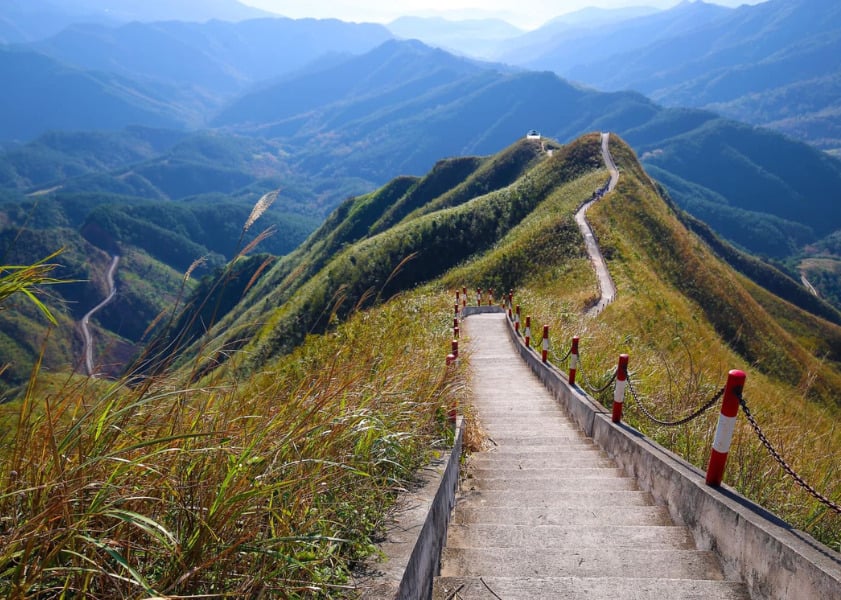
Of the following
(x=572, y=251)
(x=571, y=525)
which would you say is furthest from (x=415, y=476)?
(x=572, y=251)

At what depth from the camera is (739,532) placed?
131 inches

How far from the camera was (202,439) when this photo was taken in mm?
Result: 2662

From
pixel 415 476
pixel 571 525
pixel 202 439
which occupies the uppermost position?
pixel 202 439

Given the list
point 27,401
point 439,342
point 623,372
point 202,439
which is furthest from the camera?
point 439,342

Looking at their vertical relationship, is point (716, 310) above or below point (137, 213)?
above

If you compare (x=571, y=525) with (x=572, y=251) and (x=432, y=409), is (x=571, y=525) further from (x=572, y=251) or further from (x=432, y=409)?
(x=572, y=251)

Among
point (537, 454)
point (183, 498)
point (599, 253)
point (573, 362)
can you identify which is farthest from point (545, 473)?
point (599, 253)

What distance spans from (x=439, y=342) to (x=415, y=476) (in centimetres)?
499

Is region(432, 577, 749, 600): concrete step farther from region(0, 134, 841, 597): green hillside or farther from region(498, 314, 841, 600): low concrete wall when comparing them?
region(0, 134, 841, 597): green hillside

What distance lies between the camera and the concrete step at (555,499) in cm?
452

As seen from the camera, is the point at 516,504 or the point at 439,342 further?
the point at 439,342

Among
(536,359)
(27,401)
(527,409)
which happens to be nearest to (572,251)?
(536,359)

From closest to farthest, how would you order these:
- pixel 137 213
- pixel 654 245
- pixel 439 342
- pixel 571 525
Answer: pixel 571 525, pixel 439 342, pixel 654 245, pixel 137 213

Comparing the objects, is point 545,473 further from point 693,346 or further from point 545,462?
point 693,346
